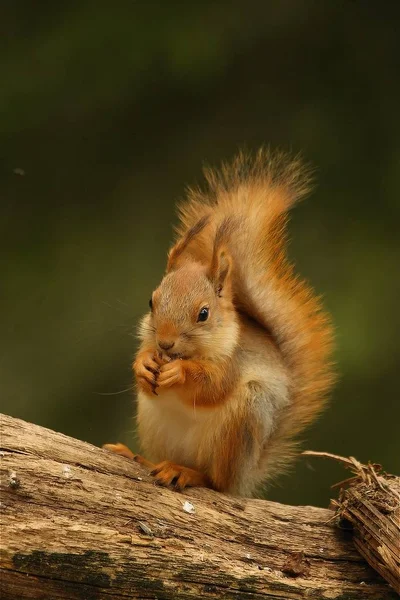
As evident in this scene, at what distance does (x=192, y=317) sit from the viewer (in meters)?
2.07

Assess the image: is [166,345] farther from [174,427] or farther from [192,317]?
[174,427]

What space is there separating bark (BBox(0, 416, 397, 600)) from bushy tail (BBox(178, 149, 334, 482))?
11.7 inches

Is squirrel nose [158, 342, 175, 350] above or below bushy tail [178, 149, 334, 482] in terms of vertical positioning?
below

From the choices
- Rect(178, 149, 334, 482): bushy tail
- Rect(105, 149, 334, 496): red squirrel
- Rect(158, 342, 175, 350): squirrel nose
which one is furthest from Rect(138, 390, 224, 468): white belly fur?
Rect(178, 149, 334, 482): bushy tail

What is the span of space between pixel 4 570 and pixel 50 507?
159mm

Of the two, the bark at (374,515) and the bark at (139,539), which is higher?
the bark at (374,515)

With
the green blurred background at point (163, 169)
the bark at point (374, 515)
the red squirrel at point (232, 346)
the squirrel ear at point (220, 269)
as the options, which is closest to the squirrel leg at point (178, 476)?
the red squirrel at point (232, 346)

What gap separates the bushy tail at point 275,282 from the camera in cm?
231

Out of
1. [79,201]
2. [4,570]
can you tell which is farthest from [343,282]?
[4,570]

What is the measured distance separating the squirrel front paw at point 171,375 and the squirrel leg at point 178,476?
0.25 meters

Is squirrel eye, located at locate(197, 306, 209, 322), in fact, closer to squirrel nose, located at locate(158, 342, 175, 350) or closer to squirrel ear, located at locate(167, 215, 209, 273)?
squirrel nose, located at locate(158, 342, 175, 350)

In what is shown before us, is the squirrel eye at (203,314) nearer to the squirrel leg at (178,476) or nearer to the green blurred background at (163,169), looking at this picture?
the squirrel leg at (178,476)

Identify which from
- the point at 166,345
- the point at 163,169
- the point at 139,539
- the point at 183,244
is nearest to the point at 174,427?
the point at 166,345

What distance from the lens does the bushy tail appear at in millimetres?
2314
